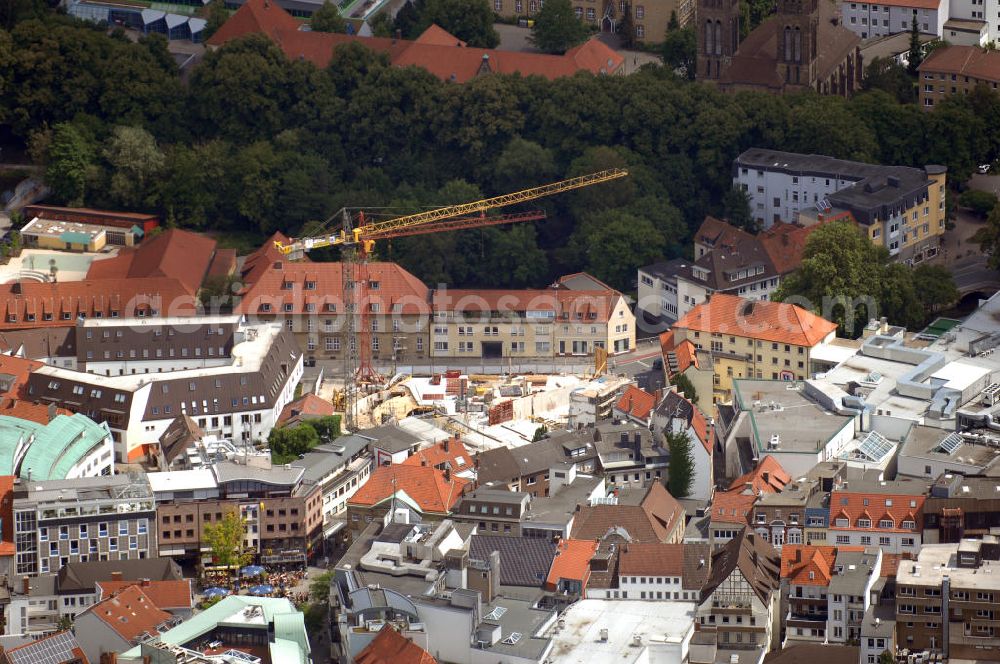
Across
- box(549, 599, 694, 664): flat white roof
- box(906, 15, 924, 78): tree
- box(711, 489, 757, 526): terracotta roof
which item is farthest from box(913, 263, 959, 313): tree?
box(549, 599, 694, 664): flat white roof

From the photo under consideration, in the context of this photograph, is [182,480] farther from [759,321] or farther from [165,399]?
[759,321]

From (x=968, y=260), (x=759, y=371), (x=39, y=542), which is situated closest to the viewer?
(x=39, y=542)

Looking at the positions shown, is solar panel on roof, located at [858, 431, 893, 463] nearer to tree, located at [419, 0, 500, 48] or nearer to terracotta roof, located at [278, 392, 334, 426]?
terracotta roof, located at [278, 392, 334, 426]

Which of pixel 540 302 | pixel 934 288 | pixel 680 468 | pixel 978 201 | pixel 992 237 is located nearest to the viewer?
pixel 680 468

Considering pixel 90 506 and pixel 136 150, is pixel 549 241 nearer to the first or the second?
pixel 136 150

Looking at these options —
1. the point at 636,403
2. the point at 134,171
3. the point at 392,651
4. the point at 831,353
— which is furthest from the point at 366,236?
the point at 392,651

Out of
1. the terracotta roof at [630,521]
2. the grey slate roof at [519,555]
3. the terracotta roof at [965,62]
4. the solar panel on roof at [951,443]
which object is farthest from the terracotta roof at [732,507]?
the terracotta roof at [965,62]

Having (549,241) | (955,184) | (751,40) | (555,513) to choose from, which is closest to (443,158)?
(549,241)
